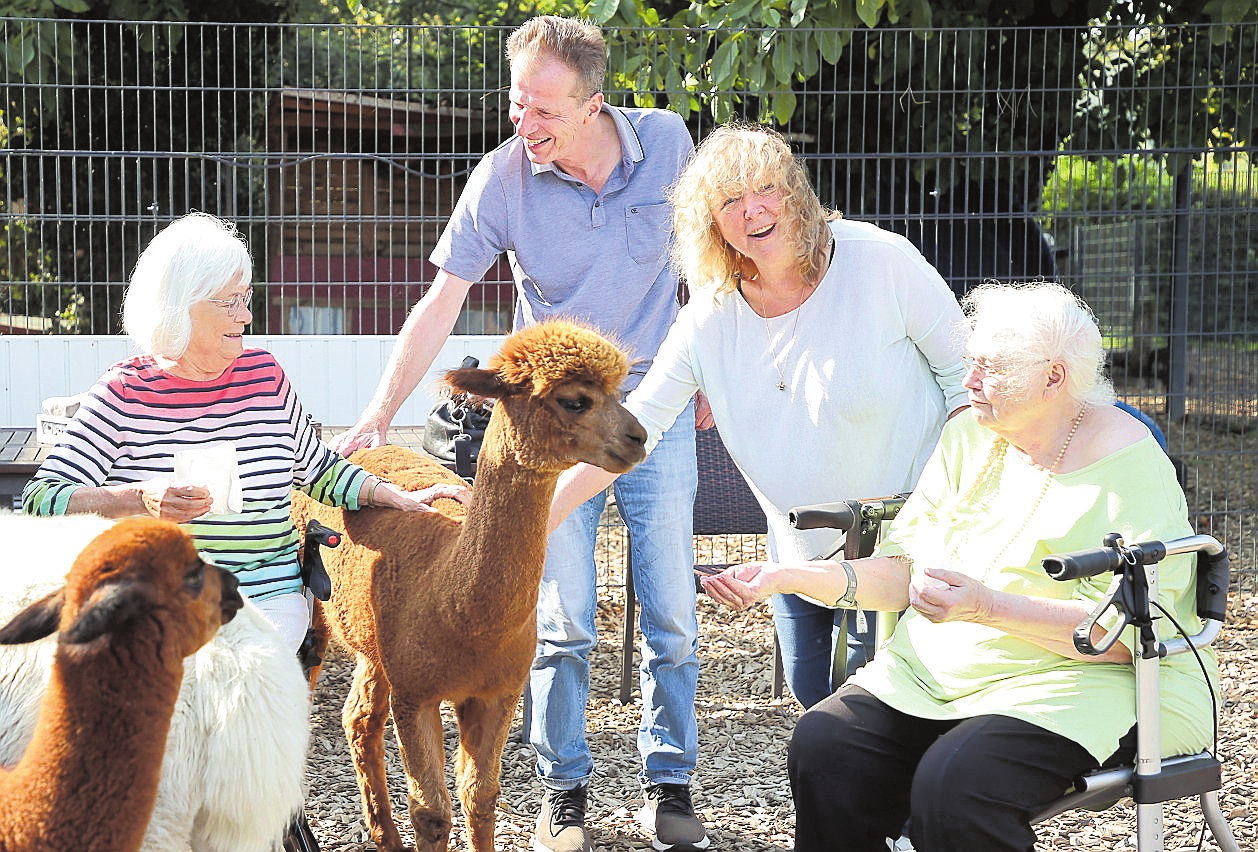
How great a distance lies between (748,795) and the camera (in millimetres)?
4504

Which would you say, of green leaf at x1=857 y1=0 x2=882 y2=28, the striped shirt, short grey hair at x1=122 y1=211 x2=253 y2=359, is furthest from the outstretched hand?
green leaf at x1=857 y1=0 x2=882 y2=28

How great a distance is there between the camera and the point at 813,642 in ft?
12.0

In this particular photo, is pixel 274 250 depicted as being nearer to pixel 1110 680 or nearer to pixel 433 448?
pixel 433 448

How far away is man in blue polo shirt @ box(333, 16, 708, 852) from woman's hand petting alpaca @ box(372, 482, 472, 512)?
0.81ft

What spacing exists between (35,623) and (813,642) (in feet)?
7.02

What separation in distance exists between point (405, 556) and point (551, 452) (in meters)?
0.59

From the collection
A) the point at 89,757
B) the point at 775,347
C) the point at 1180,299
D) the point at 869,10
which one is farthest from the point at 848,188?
the point at 89,757

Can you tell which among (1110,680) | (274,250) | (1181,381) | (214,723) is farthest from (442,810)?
A: (1181,381)

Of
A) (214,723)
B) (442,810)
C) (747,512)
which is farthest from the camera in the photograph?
(747,512)

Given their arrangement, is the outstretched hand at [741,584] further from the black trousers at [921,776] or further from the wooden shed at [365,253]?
the wooden shed at [365,253]

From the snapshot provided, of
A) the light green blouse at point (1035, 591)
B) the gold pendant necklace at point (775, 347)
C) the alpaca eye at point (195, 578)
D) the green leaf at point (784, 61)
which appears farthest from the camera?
the green leaf at point (784, 61)

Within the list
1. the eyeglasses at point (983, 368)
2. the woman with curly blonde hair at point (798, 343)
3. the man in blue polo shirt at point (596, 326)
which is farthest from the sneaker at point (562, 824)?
the eyeglasses at point (983, 368)

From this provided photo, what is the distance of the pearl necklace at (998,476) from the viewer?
2.95 m

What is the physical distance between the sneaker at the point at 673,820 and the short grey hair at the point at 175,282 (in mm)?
1966
